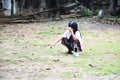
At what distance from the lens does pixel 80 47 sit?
1127 centimetres

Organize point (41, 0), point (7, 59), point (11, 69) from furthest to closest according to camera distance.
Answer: point (41, 0)
point (7, 59)
point (11, 69)

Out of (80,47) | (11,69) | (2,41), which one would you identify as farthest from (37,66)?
(2,41)

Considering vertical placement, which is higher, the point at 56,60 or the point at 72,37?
the point at 72,37

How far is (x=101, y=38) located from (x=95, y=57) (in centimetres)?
545

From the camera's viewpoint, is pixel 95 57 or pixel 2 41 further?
pixel 2 41

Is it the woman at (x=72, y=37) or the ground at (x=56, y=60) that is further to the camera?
the woman at (x=72, y=37)

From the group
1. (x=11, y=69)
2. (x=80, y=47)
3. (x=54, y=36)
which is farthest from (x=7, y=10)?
(x=11, y=69)

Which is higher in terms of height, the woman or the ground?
the woman

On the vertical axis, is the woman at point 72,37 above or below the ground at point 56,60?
above

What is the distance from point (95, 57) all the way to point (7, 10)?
67.9 feet

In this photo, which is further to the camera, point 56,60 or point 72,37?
point 72,37

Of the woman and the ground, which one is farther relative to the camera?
the woman

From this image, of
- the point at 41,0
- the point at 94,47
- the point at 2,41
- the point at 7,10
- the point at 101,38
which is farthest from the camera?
the point at 41,0

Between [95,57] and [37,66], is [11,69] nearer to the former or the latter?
[37,66]
